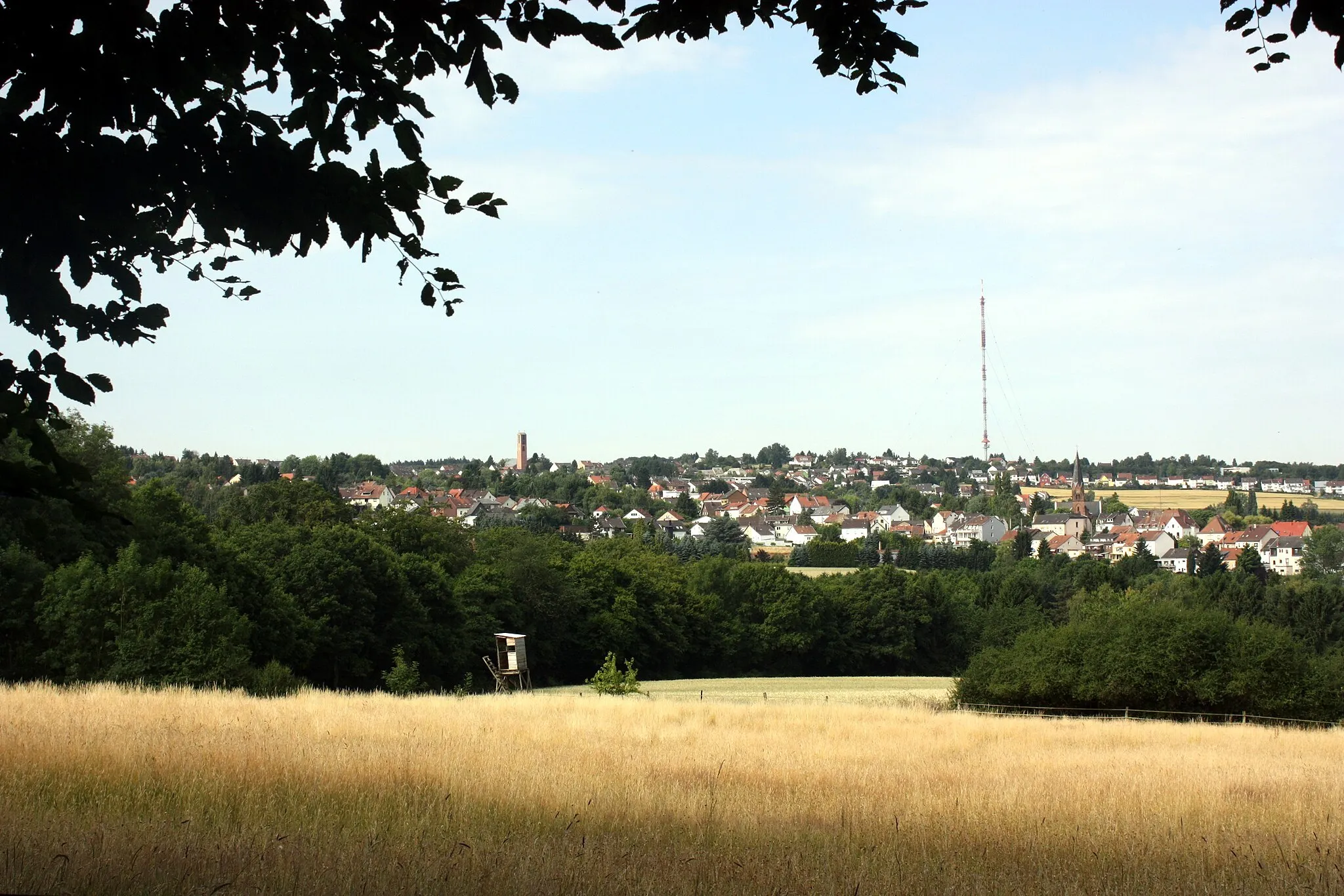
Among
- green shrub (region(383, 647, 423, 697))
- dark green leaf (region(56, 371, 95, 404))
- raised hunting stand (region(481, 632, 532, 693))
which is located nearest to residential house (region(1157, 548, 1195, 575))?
raised hunting stand (region(481, 632, 532, 693))

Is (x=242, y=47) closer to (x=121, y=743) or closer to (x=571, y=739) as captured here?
(x=121, y=743)

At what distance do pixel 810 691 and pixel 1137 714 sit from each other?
17.8 metres

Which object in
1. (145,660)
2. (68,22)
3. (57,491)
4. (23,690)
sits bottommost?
(145,660)

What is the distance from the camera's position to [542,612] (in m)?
77.6

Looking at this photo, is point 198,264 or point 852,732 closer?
point 198,264

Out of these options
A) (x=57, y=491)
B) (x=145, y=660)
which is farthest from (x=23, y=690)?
(x=145, y=660)

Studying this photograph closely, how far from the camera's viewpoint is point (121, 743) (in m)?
11.5

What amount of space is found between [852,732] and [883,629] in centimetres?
7540

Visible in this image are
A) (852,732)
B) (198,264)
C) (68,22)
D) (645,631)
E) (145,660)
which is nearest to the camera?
(68,22)

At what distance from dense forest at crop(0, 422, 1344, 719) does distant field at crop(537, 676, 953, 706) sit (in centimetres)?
477

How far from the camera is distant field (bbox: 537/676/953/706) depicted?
4856cm

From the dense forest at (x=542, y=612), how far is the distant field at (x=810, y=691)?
4.77m

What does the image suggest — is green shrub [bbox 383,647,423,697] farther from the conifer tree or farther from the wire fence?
the conifer tree

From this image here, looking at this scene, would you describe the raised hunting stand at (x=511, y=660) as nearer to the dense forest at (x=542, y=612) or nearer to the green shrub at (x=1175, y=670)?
the dense forest at (x=542, y=612)
